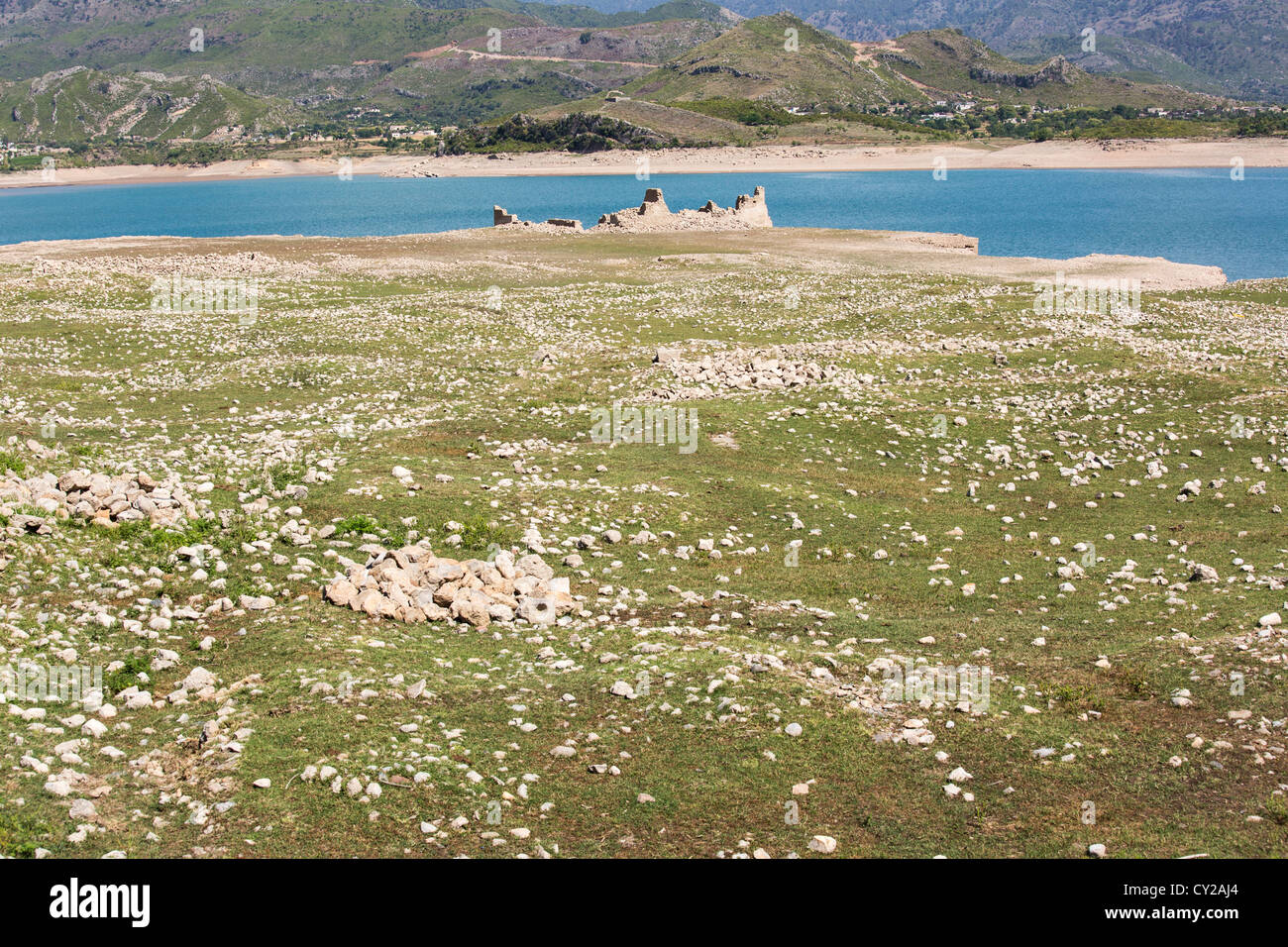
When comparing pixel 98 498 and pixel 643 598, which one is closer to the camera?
pixel 643 598

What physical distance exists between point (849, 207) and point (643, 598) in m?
113

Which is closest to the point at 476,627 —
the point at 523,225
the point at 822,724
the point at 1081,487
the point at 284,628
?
the point at 284,628

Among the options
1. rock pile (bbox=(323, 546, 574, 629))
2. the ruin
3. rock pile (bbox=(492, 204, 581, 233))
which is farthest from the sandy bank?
rock pile (bbox=(323, 546, 574, 629))

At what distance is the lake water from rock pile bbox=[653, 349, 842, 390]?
4903 centimetres

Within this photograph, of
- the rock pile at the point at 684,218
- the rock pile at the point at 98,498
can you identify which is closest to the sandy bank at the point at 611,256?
the rock pile at the point at 684,218

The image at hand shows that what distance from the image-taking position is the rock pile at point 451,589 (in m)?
13.9

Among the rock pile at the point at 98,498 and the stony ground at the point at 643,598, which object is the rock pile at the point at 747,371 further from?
the rock pile at the point at 98,498

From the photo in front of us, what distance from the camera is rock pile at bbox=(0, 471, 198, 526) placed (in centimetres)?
1570

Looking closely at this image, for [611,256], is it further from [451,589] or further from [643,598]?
[451,589]

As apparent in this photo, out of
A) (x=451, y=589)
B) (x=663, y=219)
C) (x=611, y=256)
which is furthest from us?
(x=663, y=219)

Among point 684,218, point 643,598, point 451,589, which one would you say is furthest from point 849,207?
point 451,589

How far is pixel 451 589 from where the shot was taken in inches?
557

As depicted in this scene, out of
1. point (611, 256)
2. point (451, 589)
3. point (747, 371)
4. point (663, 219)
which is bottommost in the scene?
point (451, 589)
